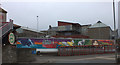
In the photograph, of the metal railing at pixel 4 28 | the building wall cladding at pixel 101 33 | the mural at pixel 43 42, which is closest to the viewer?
the metal railing at pixel 4 28

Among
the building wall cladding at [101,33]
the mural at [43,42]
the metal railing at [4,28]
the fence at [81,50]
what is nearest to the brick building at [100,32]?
the building wall cladding at [101,33]

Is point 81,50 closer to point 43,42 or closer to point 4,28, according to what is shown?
point 43,42

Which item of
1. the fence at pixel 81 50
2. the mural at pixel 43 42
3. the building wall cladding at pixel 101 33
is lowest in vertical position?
the fence at pixel 81 50

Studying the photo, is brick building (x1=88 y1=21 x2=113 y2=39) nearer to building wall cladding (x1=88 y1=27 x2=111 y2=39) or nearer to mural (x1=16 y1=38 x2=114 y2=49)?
building wall cladding (x1=88 y1=27 x2=111 y2=39)

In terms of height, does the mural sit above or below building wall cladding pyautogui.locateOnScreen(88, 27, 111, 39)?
below

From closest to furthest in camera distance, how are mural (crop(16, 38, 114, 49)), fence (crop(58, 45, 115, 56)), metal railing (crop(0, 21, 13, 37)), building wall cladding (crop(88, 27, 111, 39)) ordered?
metal railing (crop(0, 21, 13, 37)) → fence (crop(58, 45, 115, 56)) → mural (crop(16, 38, 114, 49)) → building wall cladding (crop(88, 27, 111, 39))

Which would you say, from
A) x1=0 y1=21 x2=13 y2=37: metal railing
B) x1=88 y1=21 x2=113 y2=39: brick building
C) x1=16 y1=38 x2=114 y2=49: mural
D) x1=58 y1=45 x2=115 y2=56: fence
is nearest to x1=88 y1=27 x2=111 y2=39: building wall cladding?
x1=88 y1=21 x2=113 y2=39: brick building

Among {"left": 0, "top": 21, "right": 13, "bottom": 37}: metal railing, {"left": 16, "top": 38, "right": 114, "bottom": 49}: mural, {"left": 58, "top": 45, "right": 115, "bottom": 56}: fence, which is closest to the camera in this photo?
{"left": 0, "top": 21, "right": 13, "bottom": 37}: metal railing

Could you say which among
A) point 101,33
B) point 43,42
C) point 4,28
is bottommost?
point 43,42

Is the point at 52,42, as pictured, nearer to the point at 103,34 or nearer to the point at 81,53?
the point at 81,53

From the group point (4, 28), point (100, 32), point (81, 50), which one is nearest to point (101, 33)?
point (100, 32)

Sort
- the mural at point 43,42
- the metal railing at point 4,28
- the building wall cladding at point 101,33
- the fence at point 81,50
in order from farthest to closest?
the building wall cladding at point 101,33, the mural at point 43,42, the fence at point 81,50, the metal railing at point 4,28

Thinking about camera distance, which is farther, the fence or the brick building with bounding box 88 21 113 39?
the brick building with bounding box 88 21 113 39

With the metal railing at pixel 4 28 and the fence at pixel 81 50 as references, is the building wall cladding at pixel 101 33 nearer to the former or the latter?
the fence at pixel 81 50
